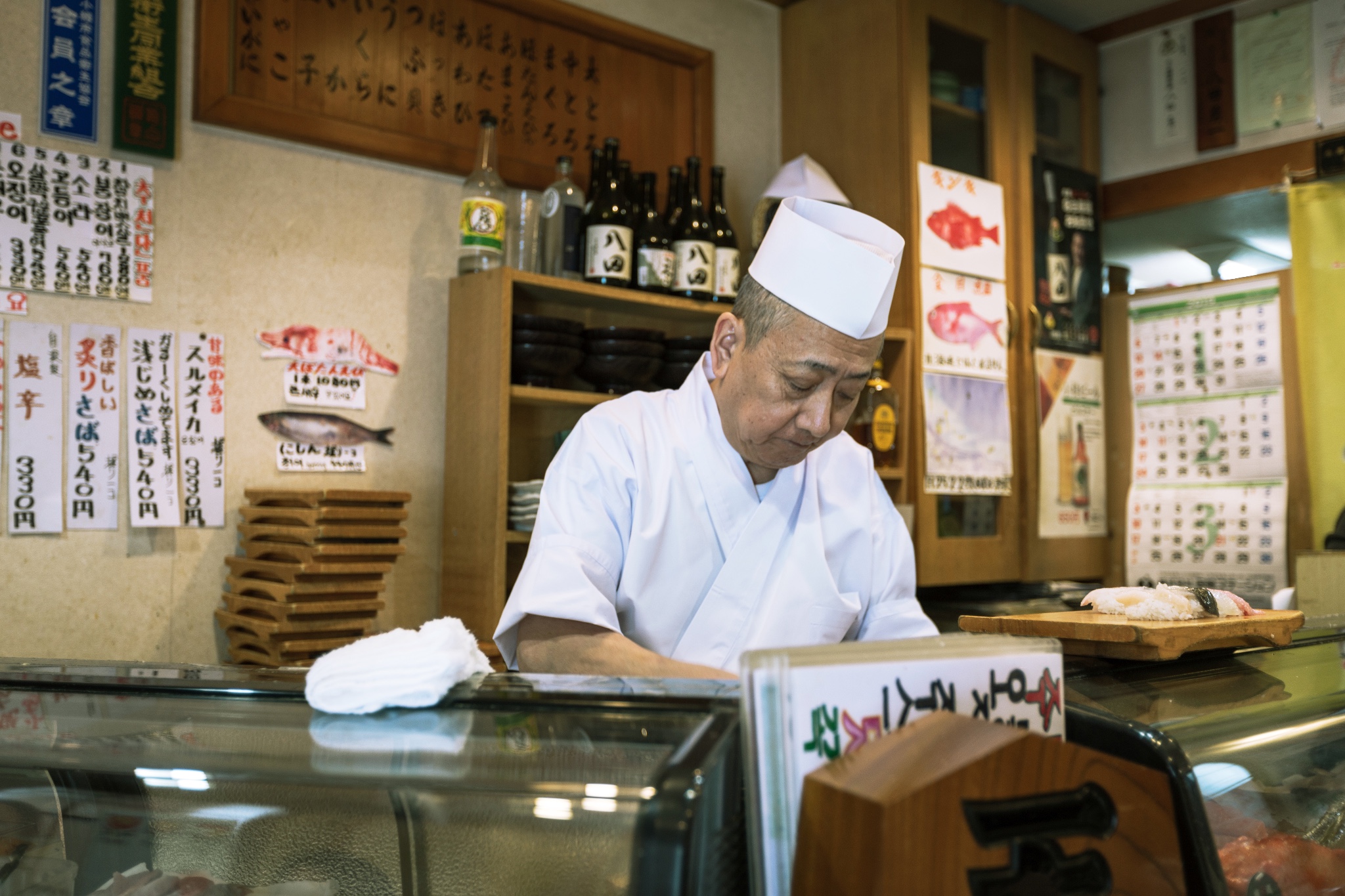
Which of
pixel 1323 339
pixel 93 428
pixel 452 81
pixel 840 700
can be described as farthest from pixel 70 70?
pixel 1323 339

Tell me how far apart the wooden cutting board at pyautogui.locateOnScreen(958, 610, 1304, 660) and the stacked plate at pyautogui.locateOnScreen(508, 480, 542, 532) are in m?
1.29

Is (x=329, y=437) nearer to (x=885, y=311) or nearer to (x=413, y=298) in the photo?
(x=413, y=298)

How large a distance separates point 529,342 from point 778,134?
61.4 inches

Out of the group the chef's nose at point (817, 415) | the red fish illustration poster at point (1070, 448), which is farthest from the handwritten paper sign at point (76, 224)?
the red fish illustration poster at point (1070, 448)

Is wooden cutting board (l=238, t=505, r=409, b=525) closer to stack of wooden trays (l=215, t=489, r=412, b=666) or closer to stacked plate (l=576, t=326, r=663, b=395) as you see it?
stack of wooden trays (l=215, t=489, r=412, b=666)

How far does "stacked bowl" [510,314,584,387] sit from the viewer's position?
2.50 metres

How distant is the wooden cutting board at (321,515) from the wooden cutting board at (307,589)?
0.43 feet

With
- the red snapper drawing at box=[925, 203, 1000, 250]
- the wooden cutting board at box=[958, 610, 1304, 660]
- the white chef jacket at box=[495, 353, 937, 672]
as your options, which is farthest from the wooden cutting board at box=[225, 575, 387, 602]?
the red snapper drawing at box=[925, 203, 1000, 250]

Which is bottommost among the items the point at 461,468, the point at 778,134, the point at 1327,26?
the point at 461,468

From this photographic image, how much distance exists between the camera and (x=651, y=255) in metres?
2.75

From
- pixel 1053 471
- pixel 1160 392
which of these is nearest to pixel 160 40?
pixel 1053 471

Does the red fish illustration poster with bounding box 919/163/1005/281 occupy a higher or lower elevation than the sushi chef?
higher

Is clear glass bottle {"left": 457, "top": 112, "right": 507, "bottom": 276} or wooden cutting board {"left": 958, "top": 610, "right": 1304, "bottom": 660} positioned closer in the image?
wooden cutting board {"left": 958, "top": 610, "right": 1304, "bottom": 660}

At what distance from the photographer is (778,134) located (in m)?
3.61
